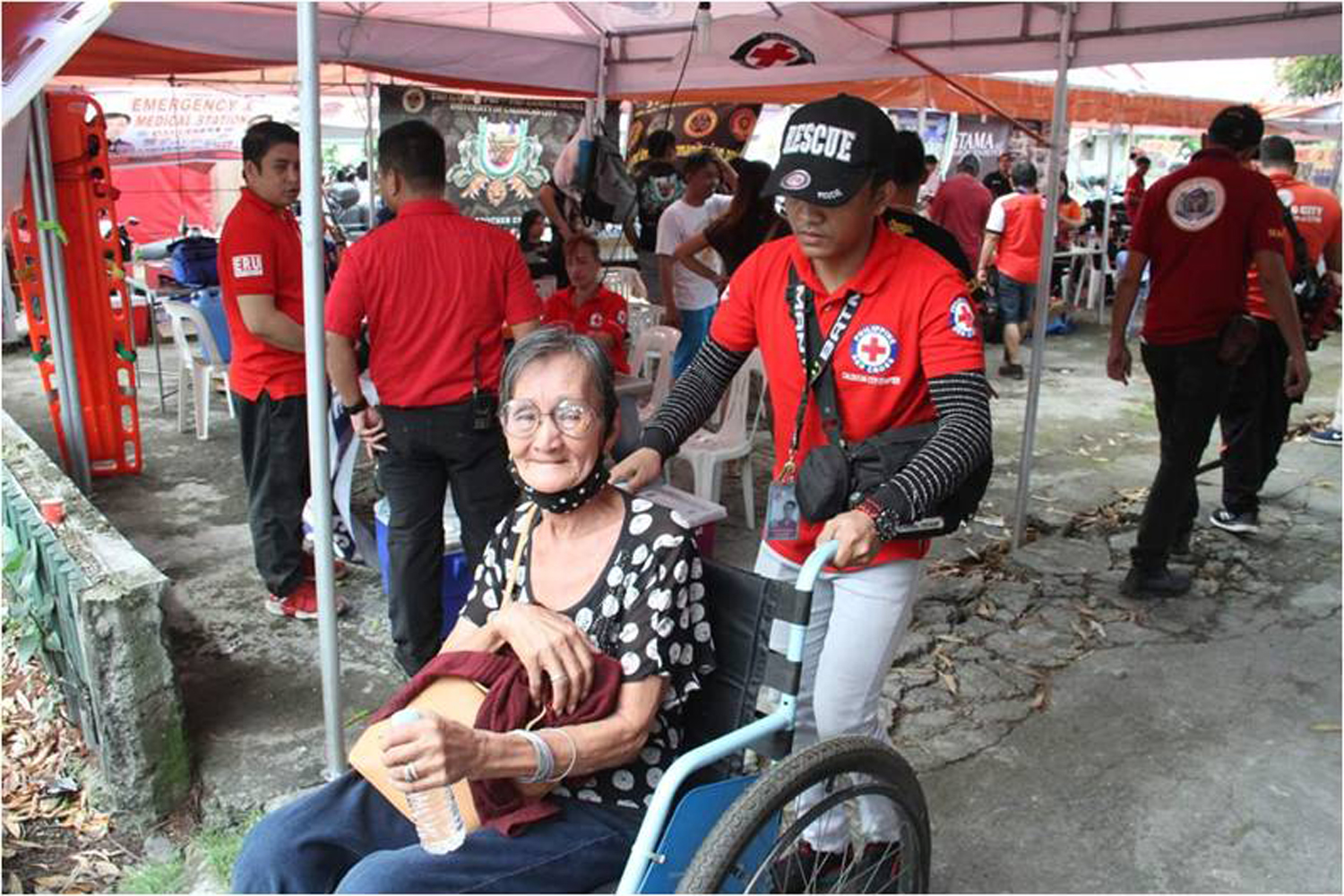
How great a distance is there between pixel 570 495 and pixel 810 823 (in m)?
0.70

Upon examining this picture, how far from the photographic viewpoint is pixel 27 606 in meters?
3.35

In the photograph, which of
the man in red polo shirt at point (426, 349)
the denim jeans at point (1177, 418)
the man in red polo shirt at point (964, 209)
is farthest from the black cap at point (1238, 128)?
the man in red polo shirt at point (964, 209)

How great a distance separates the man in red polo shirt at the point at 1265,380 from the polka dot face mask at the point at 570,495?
3.70 meters

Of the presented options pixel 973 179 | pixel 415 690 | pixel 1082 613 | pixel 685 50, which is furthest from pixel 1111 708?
pixel 973 179

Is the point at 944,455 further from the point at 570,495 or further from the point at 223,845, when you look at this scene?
the point at 223,845

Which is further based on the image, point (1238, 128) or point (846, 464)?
point (1238, 128)

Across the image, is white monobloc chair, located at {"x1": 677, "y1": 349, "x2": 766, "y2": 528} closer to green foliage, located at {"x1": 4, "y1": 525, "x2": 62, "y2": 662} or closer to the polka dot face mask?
green foliage, located at {"x1": 4, "y1": 525, "x2": 62, "y2": 662}

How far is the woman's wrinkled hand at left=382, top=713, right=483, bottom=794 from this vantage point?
4.42 ft

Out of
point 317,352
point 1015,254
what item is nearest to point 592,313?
point 317,352

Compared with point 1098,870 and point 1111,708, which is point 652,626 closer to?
point 1098,870

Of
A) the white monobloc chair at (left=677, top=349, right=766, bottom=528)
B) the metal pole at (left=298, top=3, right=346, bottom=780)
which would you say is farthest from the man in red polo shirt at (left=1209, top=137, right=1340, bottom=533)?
the metal pole at (left=298, top=3, right=346, bottom=780)

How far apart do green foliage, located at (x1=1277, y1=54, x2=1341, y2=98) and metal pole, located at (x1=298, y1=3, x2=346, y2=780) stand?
24.6 m

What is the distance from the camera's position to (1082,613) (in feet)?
14.0

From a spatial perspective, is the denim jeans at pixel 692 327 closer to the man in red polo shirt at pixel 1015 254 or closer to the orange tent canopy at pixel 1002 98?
the orange tent canopy at pixel 1002 98
